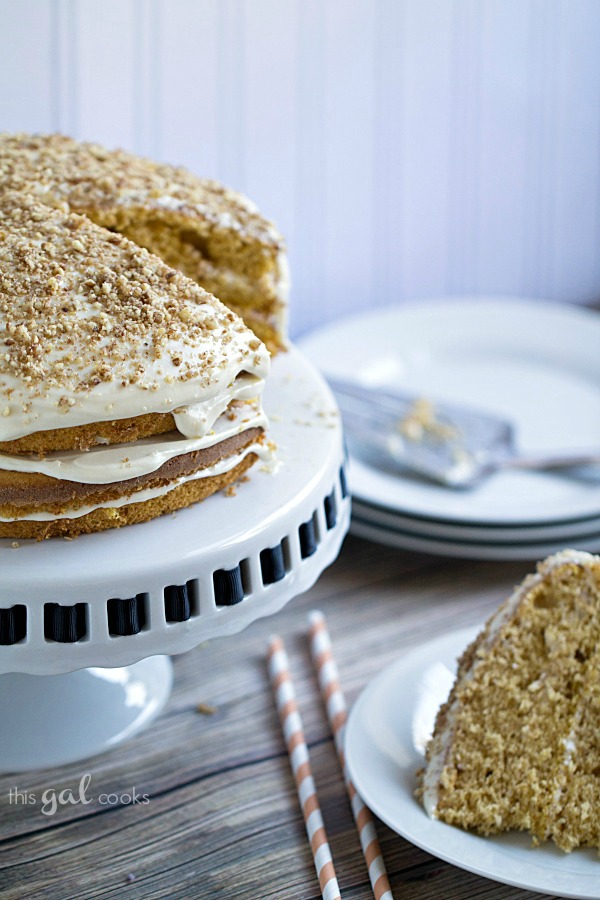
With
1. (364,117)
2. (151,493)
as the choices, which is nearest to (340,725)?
(151,493)

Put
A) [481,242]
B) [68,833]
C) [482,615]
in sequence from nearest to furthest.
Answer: [68,833] < [482,615] < [481,242]

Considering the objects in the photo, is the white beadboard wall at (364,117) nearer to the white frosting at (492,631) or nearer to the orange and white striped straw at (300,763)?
the orange and white striped straw at (300,763)

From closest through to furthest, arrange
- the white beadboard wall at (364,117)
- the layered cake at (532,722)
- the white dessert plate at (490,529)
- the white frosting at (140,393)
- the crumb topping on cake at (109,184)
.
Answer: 1. the white frosting at (140,393)
2. the layered cake at (532,722)
3. the crumb topping on cake at (109,184)
4. the white dessert plate at (490,529)
5. the white beadboard wall at (364,117)

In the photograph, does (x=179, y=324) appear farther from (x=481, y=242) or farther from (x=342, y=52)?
(x=481, y=242)

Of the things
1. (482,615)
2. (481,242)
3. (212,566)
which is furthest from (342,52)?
(212,566)

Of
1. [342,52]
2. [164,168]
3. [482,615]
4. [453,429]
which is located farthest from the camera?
[342,52]

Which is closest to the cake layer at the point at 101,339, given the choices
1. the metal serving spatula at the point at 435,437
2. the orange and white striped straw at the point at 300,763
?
the orange and white striped straw at the point at 300,763

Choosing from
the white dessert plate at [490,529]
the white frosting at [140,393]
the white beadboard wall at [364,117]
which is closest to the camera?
the white frosting at [140,393]

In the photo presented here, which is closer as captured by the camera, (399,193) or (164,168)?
(164,168)
